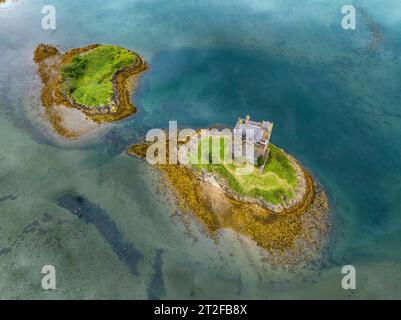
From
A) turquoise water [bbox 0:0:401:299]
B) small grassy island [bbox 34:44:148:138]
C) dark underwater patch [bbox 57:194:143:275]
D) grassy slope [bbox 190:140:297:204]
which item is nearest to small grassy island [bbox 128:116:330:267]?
grassy slope [bbox 190:140:297:204]

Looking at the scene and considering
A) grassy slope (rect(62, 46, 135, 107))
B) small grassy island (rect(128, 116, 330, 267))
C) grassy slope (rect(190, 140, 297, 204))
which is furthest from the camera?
grassy slope (rect(62, 46, 135, 107))

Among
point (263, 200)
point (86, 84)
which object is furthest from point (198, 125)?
point (86, 84)

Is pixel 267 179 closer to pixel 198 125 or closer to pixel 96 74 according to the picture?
pixel 198 125

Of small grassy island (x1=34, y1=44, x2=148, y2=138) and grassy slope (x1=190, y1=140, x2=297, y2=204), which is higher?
small grassy island (x1=34, y1=44, x2=148, y2=138)

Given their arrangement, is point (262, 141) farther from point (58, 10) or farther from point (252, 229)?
point (58, 10)

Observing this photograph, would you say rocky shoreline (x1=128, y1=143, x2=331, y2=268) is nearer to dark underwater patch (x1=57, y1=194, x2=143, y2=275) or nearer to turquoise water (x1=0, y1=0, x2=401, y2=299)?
turquoise water (x1=0, y1=0, x2=401, y2=299)

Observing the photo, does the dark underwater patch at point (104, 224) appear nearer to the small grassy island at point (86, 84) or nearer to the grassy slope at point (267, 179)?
the small grassy island at point (86, 84)

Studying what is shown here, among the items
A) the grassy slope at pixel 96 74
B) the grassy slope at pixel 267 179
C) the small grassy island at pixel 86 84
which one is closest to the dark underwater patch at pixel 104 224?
the small grassy island at pixel 86 84
